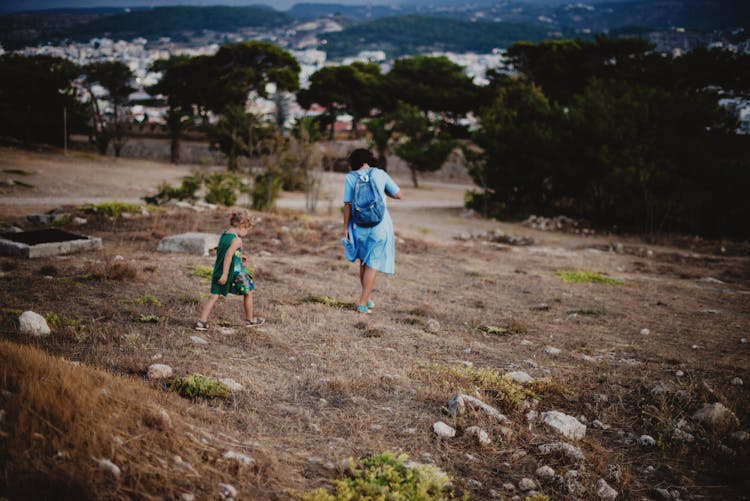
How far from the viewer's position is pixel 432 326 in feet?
18.4

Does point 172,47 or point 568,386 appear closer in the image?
point 568,386

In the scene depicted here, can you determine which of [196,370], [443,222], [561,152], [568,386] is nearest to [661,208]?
[561,152]

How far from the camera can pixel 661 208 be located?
17.7m

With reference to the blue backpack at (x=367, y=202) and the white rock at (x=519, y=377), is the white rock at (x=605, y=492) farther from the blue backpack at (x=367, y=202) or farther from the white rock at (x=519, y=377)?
the blue backpack at (x=367, y=202)

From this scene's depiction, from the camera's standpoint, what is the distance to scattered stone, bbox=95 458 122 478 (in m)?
2.20

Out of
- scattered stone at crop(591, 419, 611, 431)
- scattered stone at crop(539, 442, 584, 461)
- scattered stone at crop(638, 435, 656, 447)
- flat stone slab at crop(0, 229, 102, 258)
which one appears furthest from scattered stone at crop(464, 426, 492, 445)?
flat stone slab at crop(0, 229, 102, 258)

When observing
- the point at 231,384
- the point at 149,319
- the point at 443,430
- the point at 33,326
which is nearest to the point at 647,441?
the point at 443,430

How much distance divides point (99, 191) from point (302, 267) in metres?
11.8

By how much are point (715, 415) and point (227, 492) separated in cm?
316

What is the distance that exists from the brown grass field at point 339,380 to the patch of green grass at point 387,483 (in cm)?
13

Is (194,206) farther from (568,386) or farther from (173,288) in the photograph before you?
(568,386)

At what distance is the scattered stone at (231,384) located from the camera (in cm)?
348

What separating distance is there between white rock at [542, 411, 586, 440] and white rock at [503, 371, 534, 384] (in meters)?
0.59

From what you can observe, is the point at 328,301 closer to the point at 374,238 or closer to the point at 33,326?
the point at 374,238
